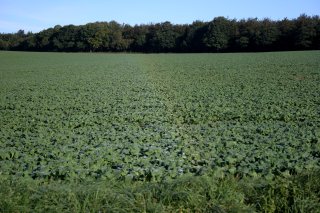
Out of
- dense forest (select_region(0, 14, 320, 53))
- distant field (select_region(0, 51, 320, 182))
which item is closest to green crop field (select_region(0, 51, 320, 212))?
distant field (select_region(0, 51, 320, 182))

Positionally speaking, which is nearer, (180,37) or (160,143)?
(160,143)

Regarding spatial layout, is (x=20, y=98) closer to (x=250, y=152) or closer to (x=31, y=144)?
(x=31, y=144)

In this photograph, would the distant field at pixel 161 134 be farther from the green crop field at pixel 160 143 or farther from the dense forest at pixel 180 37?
the dense forest at pixel 180 37

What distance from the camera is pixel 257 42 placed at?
3189 inches

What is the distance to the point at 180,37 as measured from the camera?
9906 centimetres

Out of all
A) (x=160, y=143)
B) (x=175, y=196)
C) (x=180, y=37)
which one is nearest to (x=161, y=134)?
(x=160, y=143)

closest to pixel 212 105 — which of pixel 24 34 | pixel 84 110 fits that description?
pixel 84 110

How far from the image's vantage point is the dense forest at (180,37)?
77750 millimetres

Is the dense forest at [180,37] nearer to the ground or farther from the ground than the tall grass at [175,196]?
farther from the ground

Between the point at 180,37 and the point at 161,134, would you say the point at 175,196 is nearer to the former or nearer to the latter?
the point at 161,134

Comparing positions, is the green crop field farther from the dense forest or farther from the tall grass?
the dense forest

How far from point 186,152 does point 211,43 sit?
274 ft

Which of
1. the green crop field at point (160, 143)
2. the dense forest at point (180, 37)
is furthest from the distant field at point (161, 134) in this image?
the dense forest at point (180, 37)

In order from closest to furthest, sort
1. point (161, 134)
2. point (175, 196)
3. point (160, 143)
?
point (175, 196), point (160, 143), point (161, 134)
